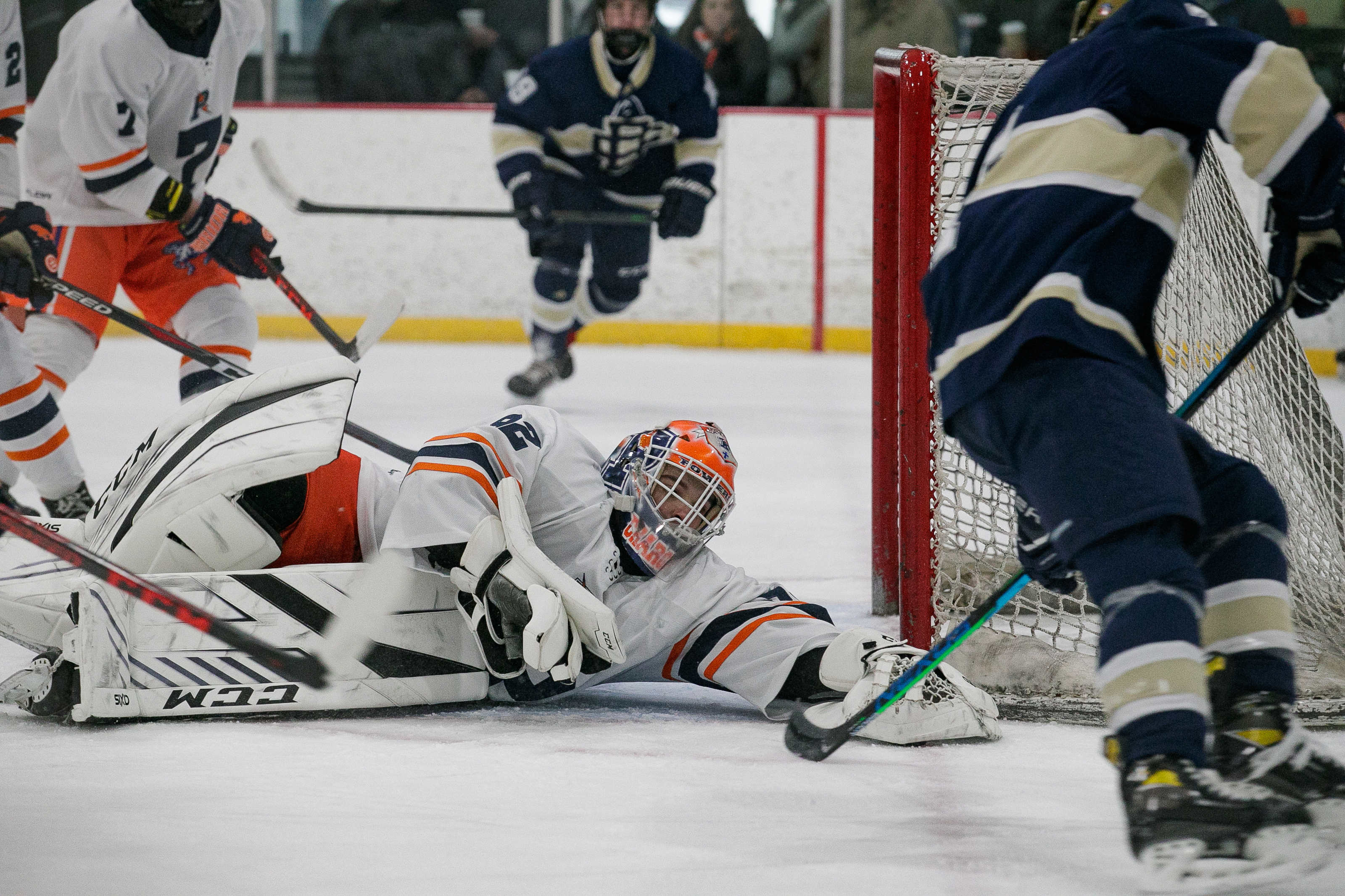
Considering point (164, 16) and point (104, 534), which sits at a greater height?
point (164, 16)

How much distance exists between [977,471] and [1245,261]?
56cm

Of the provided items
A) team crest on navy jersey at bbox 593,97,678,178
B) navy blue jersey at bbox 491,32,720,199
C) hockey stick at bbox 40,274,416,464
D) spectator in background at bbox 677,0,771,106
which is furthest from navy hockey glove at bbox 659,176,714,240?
hockey stick at bbox 40,274,416,464

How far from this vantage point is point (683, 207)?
16.5 feet

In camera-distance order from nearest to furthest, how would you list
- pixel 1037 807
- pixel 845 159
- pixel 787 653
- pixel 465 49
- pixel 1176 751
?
pixel 1176 751 < pixel 1037 807 < pixel 787 653 < pixel 845 159 < pixel 465 49

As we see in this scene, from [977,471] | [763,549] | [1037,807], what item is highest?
[977,471]

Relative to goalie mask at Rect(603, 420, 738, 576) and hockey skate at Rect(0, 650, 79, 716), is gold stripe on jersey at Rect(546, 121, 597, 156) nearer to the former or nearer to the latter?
goalie mask at Rect(603, 420, 738, 576)

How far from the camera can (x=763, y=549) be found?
3121mm

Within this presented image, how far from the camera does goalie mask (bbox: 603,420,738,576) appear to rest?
75.0 inches

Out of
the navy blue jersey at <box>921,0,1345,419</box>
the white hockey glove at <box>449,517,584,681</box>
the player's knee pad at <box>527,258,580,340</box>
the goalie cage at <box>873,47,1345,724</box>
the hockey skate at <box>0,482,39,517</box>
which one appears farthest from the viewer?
the player's knee pad at <box>527,258,580,340</box>

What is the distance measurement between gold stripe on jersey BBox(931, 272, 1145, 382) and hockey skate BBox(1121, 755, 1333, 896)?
0.38 metres

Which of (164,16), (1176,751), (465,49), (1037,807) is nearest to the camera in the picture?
(1176,751)

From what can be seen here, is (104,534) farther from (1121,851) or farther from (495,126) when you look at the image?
(495,126)

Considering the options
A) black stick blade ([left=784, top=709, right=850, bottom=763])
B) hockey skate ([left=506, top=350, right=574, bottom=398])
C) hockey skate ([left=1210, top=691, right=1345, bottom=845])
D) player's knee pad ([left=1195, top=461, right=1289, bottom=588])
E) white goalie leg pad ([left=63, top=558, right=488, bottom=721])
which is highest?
player's knee pad ([left=1195, top=461, right=1289, bottom=588])

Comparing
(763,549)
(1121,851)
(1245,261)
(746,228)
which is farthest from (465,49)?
(1121,851)
